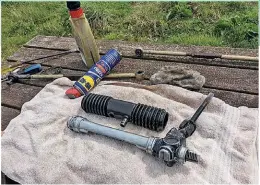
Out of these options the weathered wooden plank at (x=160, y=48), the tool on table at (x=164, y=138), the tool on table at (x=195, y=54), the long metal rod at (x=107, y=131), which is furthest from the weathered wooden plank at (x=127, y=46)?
the long metal rod at (x=107, y=131)

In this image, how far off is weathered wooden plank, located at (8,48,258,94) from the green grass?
3.19 feet

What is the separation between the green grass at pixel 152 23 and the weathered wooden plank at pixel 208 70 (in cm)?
97

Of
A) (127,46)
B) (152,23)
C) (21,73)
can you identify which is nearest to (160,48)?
(127,46)

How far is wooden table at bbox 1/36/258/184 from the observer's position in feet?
6.95

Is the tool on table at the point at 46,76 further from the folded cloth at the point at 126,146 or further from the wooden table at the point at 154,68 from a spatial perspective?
the folded cloth at the point at 126,146

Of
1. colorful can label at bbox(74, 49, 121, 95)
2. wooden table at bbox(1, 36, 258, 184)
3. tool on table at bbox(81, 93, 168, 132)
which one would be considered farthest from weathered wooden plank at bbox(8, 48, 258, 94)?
tool on table at bbox(81, 93, 168, 132)

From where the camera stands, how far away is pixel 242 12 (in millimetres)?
3723

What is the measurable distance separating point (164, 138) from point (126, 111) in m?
0.32

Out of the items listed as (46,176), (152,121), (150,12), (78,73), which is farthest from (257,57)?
(150,12)

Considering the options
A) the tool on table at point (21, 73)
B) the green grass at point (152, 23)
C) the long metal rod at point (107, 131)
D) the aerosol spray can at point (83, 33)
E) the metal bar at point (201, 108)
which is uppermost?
the aerosol spray can at point (83, 33)

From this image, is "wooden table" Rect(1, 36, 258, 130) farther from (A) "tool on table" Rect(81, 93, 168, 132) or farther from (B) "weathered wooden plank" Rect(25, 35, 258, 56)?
(A) "tool on table" Rect(81, 93, 168, 132)

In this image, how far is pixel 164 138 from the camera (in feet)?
5.35

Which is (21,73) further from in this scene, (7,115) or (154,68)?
(154,68)

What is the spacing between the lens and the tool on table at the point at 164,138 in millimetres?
1563
